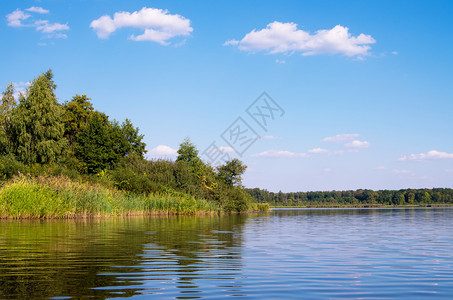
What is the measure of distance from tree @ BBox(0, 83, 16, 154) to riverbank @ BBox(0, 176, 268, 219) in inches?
955

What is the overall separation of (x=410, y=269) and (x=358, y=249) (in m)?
3.80

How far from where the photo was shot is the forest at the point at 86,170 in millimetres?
26886

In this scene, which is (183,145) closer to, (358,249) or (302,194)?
(358,249)

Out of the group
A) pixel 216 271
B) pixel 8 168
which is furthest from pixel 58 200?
pixel 216 271

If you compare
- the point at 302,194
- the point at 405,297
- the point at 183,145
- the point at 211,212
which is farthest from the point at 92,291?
the point at 302,194

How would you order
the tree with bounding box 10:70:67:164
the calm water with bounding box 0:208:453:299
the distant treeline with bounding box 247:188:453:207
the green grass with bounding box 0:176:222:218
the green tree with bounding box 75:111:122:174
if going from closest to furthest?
the calm water with bounding box 0:208:453:299, the green grass with bounding box 0:176:222:218, the tree with bounding box 10:70:67:164, the green tree with bounding box 75:111:122:174, the distant treeline with bounding box 247:188:453:207

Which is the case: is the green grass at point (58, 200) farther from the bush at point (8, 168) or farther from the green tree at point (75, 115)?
the green tree at point (75, 115)

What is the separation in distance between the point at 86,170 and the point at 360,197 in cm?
13296

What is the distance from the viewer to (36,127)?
52562 mm

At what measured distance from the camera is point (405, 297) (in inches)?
237

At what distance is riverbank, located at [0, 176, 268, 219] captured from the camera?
24.1 metres

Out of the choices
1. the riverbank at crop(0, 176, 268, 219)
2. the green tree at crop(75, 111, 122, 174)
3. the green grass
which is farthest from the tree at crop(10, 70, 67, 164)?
the green grass

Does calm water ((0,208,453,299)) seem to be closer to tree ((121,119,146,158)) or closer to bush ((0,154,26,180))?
bush ((0,154,26,180))

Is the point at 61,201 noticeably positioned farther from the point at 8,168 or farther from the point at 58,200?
the point at 8,168
